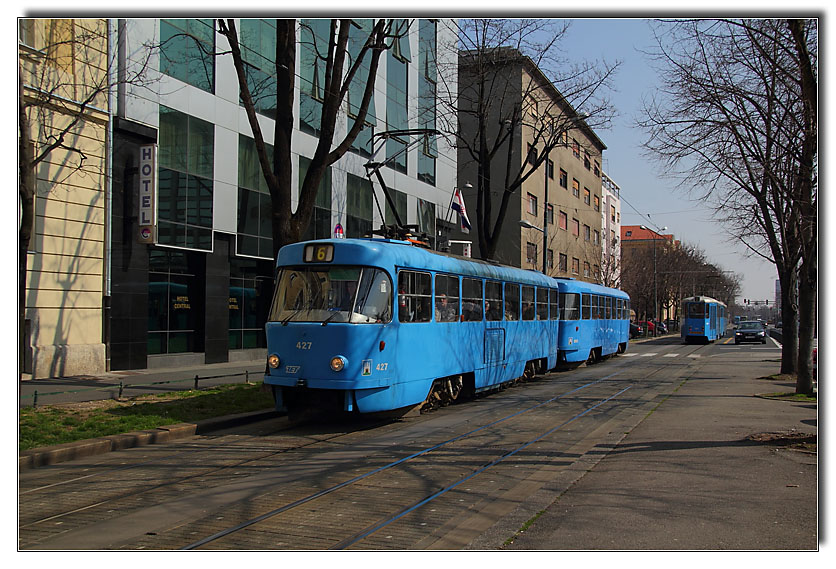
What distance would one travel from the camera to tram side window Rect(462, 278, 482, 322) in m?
14.7

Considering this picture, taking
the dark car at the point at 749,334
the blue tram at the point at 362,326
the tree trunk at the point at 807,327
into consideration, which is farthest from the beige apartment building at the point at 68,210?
the dark car at the point at 749,334

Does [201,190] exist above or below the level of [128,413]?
above

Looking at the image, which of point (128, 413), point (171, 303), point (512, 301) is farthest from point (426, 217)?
point (128, 413)

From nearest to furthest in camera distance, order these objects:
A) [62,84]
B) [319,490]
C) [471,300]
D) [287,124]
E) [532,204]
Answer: [319,490] < [287,124] < [62,84] < [471,300] < [532,204]

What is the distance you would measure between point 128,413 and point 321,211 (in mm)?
17005

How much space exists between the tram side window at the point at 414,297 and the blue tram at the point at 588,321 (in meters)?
11.0

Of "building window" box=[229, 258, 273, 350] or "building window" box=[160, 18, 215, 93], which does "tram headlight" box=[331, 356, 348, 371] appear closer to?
"building window" box=[160, 18, 215, 93]

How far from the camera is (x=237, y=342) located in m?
24.8

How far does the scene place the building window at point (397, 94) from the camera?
32562mm

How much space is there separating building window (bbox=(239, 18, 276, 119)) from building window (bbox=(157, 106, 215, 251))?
2.58 m

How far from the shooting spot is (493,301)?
53.9ft

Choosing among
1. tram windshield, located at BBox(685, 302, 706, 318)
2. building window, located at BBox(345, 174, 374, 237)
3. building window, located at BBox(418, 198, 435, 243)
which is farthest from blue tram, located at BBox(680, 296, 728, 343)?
building window, located at BBox(345, 174, 374, 237)

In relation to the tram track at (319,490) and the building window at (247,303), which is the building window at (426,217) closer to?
the building window at (247,303)

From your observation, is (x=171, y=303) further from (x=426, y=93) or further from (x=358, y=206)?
(x=426, y=93)
